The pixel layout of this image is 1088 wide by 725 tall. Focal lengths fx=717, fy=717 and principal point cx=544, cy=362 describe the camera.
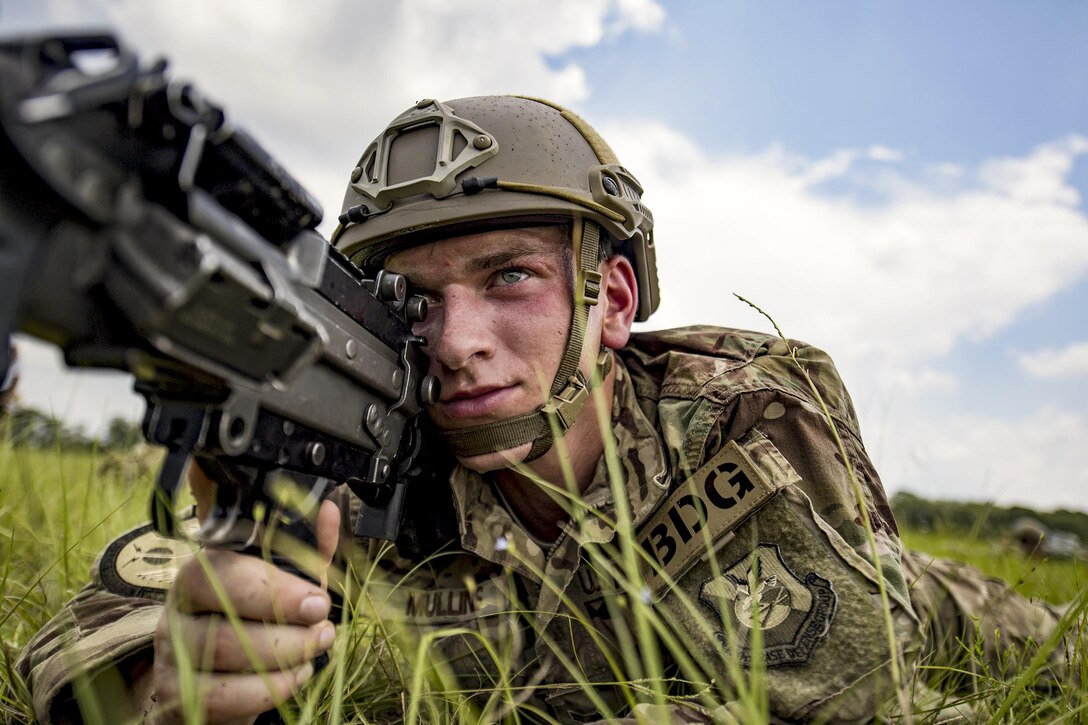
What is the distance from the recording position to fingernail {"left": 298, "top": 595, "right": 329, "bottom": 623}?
5.33 ft

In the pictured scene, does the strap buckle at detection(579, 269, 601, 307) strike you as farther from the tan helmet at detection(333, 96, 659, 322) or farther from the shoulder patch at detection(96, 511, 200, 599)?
the shoulder patch at detection(96, 511, 200, 599)

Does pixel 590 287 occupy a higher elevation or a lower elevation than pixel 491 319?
higher

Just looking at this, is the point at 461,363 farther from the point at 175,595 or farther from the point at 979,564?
the point at 979,564

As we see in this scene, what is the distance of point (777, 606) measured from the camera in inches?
80.7

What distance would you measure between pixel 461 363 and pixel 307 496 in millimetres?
707

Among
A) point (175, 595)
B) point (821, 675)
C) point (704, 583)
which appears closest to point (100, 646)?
point (175, 595)

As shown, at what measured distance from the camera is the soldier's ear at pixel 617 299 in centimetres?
294

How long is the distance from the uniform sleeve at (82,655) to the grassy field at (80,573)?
115 mm

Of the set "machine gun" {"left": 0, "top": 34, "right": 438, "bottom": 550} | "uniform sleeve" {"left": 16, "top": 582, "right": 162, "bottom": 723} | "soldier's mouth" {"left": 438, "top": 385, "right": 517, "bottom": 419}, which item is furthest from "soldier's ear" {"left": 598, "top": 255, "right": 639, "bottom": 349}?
Answer: "uniform sleeve" {"left": 16, "top": 582, "right": 162, "bottom": 723}

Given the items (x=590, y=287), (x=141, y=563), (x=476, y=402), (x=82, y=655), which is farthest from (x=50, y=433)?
(x=590, y=287)

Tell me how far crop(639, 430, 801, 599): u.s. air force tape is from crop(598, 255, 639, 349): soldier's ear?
2.55ft

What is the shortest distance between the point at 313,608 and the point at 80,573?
2119mm

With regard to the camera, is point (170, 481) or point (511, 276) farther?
point (511, 276)

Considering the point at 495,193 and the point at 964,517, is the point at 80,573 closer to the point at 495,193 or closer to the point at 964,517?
the point at 495,193
